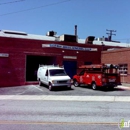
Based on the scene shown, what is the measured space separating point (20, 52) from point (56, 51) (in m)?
4.67

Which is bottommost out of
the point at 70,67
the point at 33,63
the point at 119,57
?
the point at 70,67

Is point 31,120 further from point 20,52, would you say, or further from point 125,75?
point 125,75

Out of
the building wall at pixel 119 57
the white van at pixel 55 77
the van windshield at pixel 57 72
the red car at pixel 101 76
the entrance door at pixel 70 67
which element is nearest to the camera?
the red car at pixel 101 76

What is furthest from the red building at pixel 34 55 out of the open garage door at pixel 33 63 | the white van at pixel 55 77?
the white van at pixel 55 77

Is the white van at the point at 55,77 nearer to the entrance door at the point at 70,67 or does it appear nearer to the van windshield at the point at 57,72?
the van windshield at the point at 57,72

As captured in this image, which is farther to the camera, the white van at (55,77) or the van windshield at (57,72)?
the van windshield at (57,72)

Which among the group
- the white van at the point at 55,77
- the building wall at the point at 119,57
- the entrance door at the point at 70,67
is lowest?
the white van at the point at 55,77

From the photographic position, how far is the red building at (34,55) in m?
25.8

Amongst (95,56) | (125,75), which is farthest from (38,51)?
(125,75)

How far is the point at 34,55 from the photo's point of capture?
1086 inches

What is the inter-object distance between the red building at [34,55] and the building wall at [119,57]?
1.03 metres

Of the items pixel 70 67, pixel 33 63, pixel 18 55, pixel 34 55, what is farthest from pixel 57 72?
pixel 33 63

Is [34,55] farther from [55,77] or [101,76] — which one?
[101,76]

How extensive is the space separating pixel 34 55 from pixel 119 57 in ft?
35.1
